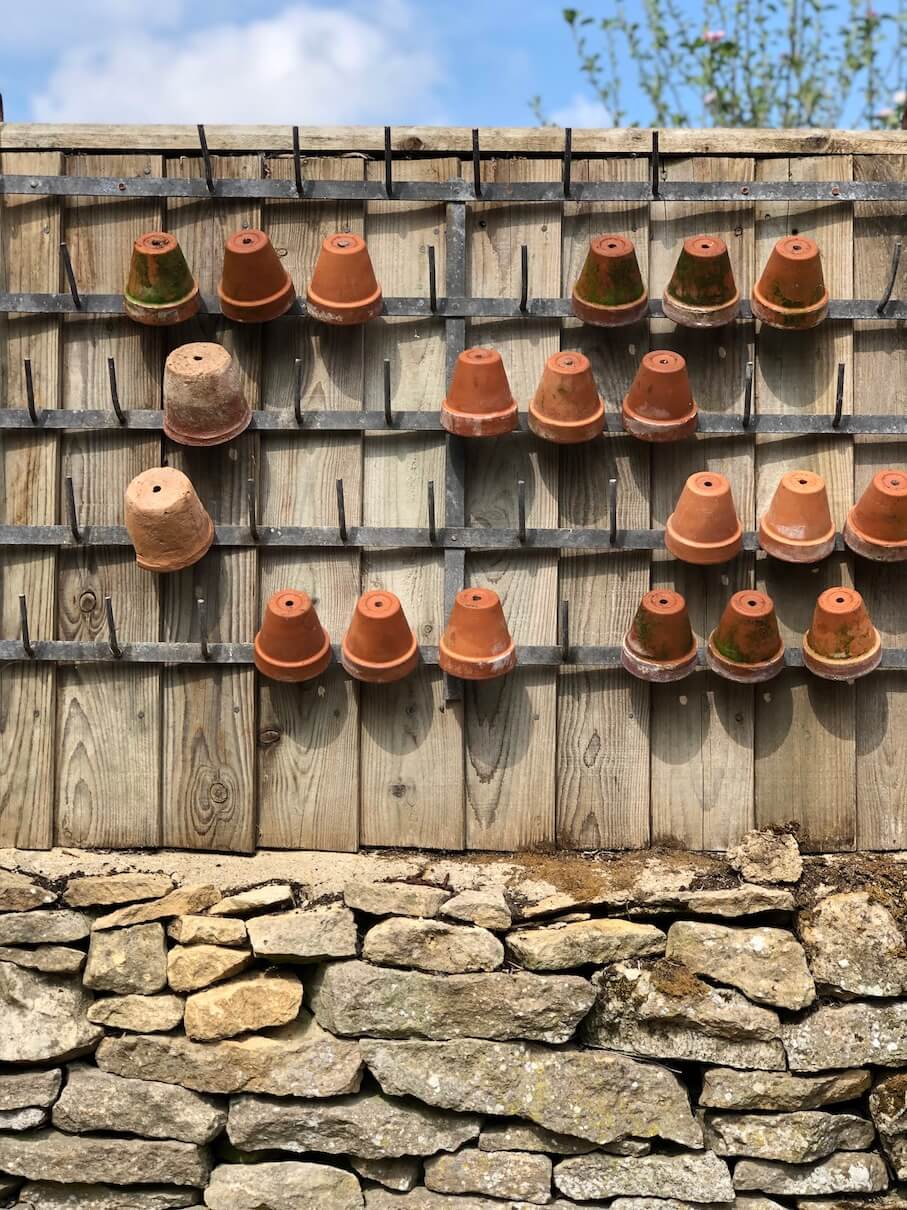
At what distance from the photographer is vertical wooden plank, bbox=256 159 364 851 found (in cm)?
285

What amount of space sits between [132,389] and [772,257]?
1283mm

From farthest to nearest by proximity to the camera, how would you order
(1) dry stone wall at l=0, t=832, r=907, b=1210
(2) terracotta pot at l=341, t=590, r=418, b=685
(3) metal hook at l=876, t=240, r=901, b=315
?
(3) metal hook at l=876, t=240, r=901, b=315, (2) terracotta pot at l=341, t=590, r=418, b=685, (1) dry stone wall at l=0, t=832, r=907, b=1210

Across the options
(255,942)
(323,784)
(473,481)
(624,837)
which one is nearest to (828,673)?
(624,837)

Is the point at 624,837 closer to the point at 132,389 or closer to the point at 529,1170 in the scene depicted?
the point at 529,1170

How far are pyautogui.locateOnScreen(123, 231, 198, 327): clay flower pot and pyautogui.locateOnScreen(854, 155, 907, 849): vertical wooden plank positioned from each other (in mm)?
1333

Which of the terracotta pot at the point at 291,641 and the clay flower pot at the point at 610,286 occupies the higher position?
the clay flower pot at the point at 610,286

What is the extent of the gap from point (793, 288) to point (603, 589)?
68 centimetres

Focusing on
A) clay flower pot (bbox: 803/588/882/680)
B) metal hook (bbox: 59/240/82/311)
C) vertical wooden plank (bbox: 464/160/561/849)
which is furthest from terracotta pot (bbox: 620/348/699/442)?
metal hook (bbox: 59/240/82/311)

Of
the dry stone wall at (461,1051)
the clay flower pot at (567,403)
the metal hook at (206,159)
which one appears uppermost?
the metal hook at (206,159)

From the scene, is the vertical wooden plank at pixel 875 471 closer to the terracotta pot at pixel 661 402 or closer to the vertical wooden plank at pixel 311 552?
the terracotta pot at pixel 661 402

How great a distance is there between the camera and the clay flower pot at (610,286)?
276 centimetres

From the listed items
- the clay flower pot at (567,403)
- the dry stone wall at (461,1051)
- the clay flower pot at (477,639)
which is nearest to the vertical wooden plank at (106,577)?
the dry stone wall at (461,1051)

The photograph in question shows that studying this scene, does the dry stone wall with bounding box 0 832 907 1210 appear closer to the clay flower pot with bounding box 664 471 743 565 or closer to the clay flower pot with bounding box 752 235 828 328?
the clay flower pot with bounding box 664 471 743 565

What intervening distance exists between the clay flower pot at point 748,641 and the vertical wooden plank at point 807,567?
0.12 m
